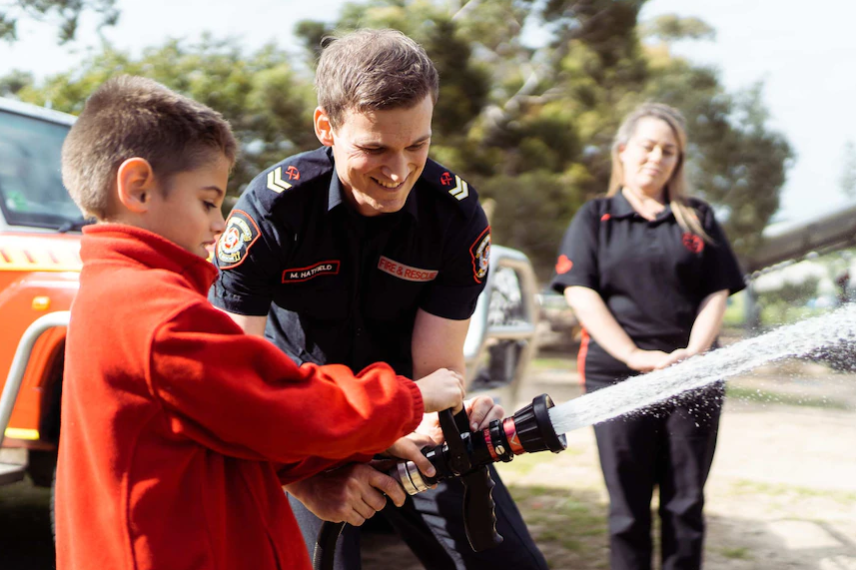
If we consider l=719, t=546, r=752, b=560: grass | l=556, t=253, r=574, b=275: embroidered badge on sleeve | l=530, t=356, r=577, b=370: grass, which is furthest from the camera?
l=530, t=356, r=577, b=370: grass

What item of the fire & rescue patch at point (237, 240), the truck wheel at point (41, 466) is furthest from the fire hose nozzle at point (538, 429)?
the truck wheel at point (41, 466)

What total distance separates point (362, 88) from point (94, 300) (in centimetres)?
86

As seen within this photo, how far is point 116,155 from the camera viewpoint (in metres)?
1.50

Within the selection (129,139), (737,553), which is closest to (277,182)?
(129,139)

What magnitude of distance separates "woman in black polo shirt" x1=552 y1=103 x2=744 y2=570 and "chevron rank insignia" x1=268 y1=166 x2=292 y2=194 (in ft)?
5.04

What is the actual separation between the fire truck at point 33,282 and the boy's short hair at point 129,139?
2063 mm

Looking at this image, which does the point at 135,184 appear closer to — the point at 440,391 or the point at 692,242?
the point at 440,391

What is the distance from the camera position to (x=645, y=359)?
3.23 m

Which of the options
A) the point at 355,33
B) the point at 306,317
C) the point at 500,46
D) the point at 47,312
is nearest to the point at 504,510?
the point at 306,317

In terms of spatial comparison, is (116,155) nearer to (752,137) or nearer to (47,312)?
(47,312)

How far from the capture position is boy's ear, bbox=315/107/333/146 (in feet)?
7.07

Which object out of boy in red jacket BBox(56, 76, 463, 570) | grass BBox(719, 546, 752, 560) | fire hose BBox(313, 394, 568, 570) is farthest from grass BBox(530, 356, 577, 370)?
boy in red jacket BBox(56, 76, 463, 570)

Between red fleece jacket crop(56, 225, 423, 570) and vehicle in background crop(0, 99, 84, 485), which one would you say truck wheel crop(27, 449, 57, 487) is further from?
red fleece jacket crop(56, 225, 423, 570)

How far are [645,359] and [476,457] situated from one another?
5.02 feet
